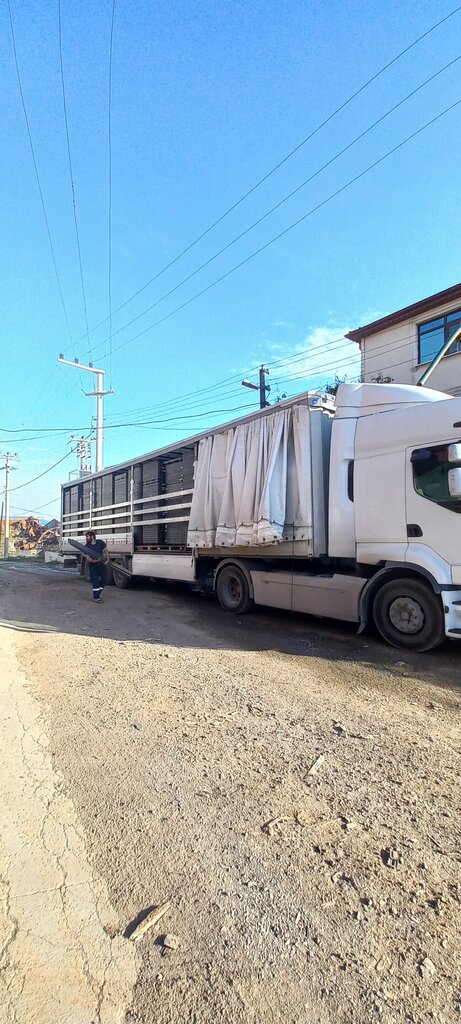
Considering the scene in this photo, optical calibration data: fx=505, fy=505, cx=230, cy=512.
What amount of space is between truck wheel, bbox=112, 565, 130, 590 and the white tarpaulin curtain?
180 inches

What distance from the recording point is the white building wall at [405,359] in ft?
57.4

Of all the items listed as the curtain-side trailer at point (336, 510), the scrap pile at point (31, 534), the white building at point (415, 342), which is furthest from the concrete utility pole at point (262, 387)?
the scrap pile at point (31, 534)

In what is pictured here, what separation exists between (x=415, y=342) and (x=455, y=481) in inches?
613

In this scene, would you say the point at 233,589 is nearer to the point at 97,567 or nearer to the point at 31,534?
the point at 97,567

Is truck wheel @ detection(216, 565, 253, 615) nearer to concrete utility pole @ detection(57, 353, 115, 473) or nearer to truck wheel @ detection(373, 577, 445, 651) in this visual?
truck wheel @ detection(373, 577, 445, 651)

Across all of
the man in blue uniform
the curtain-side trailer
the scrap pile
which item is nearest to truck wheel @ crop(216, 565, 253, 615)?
the curtain-side trailer

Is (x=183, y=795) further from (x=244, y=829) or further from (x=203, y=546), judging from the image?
(x=203, y=546)

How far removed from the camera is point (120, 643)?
6848mm

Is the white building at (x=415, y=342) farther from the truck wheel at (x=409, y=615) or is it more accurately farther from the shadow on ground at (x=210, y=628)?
the truck wheel at (x=409, y=615)

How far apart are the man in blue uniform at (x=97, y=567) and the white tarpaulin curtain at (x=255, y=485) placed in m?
2.60

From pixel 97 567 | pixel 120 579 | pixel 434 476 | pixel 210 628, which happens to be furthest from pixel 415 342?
pixel 210 628

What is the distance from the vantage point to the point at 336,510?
714cm

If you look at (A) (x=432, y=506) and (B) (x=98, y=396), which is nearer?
(A) (x=432, y=506)

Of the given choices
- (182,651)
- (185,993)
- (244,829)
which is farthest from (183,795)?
(182,651)
